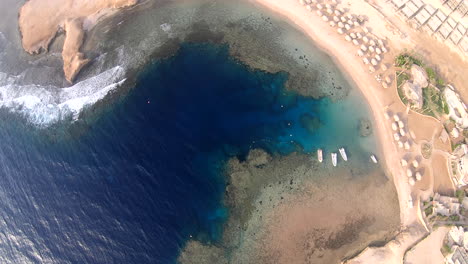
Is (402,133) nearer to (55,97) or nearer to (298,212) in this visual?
(298,212)

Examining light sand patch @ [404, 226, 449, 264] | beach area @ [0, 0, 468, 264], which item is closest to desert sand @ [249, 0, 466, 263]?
beach area @ [0, 0, 468, 264]

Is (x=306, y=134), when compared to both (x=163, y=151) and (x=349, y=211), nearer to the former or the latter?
(x=349, y=211)

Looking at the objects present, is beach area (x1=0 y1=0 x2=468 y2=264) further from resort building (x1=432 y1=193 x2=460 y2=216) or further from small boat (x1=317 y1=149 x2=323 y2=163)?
resort building (x1=432 y1=193 x2=460 y2=216)

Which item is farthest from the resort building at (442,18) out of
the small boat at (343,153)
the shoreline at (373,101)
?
the small boat at (343,153)

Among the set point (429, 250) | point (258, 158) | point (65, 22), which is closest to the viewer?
point (429, 250)

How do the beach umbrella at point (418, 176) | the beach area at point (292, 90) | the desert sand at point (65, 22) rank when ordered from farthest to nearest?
the desert sand at point (65, 22), the beach umbrella at point (418, 176), the beach area at point (292, 90)

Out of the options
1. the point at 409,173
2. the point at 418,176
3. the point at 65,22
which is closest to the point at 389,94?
the point at 409,173

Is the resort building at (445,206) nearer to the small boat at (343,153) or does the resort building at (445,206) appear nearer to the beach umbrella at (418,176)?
the beach umbrella at (418,176)
